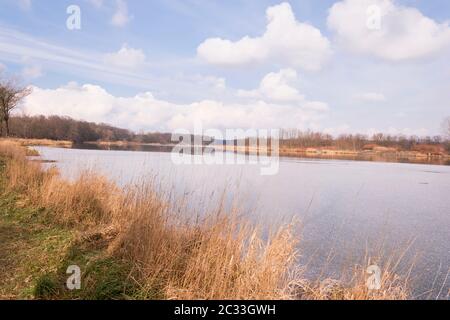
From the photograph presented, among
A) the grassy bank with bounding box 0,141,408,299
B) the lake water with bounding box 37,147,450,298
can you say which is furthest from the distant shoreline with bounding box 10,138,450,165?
the grassy bank with bounding box 0,141,408,299

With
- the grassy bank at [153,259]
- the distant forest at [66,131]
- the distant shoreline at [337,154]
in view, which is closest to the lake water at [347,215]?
the grassy bank at [153,259]

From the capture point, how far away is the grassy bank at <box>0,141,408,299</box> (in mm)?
3215

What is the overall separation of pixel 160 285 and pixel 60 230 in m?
2.58

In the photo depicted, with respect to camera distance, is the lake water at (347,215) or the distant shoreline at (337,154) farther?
the distant shoreline at (337,154)

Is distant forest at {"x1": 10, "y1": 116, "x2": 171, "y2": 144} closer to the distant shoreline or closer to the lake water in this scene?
the distant shoreline

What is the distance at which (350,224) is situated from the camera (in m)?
7.36

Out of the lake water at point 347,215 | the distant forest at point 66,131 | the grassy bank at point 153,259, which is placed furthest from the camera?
the distant forest at point 66,131

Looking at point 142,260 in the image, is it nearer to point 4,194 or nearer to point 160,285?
point 160,285

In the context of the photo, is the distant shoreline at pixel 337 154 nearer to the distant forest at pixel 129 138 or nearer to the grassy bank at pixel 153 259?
the distant forest at pixel 129 138

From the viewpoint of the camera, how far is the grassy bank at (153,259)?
3.21 metres

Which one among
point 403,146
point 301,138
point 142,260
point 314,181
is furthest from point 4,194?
point 403,146

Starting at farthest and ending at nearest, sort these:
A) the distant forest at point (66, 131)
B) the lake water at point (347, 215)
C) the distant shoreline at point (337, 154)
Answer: the distant forest at point (66, 131), the distant shoreline at point (337, 154), the lake water at point (347, 215)

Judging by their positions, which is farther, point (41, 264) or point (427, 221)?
point (427, 221)
